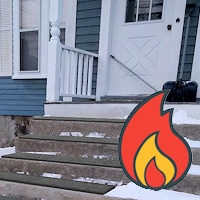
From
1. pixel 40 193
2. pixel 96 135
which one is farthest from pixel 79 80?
pixel 40 193

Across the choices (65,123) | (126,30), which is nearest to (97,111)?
(65,123)

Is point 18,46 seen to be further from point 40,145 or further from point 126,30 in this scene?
point 40,145

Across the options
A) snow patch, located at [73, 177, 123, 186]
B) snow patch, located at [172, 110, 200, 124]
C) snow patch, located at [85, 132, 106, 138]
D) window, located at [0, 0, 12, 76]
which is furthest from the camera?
window, located at [0, 0, 12, 76]

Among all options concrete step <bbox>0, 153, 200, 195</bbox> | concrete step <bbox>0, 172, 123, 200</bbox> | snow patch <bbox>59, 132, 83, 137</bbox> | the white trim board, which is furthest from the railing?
concrete step <bbox>0, 172, 123, 200</bbox>

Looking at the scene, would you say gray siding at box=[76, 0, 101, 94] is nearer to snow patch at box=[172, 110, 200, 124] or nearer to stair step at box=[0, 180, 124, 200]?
snow patch at box=[172, 110, 200, 124]

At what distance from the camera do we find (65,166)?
1.57m

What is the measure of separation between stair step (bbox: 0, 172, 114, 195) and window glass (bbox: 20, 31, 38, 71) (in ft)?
8.19

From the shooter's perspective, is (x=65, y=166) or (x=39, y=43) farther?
(x=39, y=43)

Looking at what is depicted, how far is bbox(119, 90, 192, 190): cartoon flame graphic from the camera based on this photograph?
105cm

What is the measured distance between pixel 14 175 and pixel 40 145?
0.35m

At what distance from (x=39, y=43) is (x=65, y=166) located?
104 inches

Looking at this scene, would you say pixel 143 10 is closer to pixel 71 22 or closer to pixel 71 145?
pixel 71 22

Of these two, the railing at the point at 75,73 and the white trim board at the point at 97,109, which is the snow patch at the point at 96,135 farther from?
the railing at the point at 75,73

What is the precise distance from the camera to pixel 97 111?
A: 2270 mm
